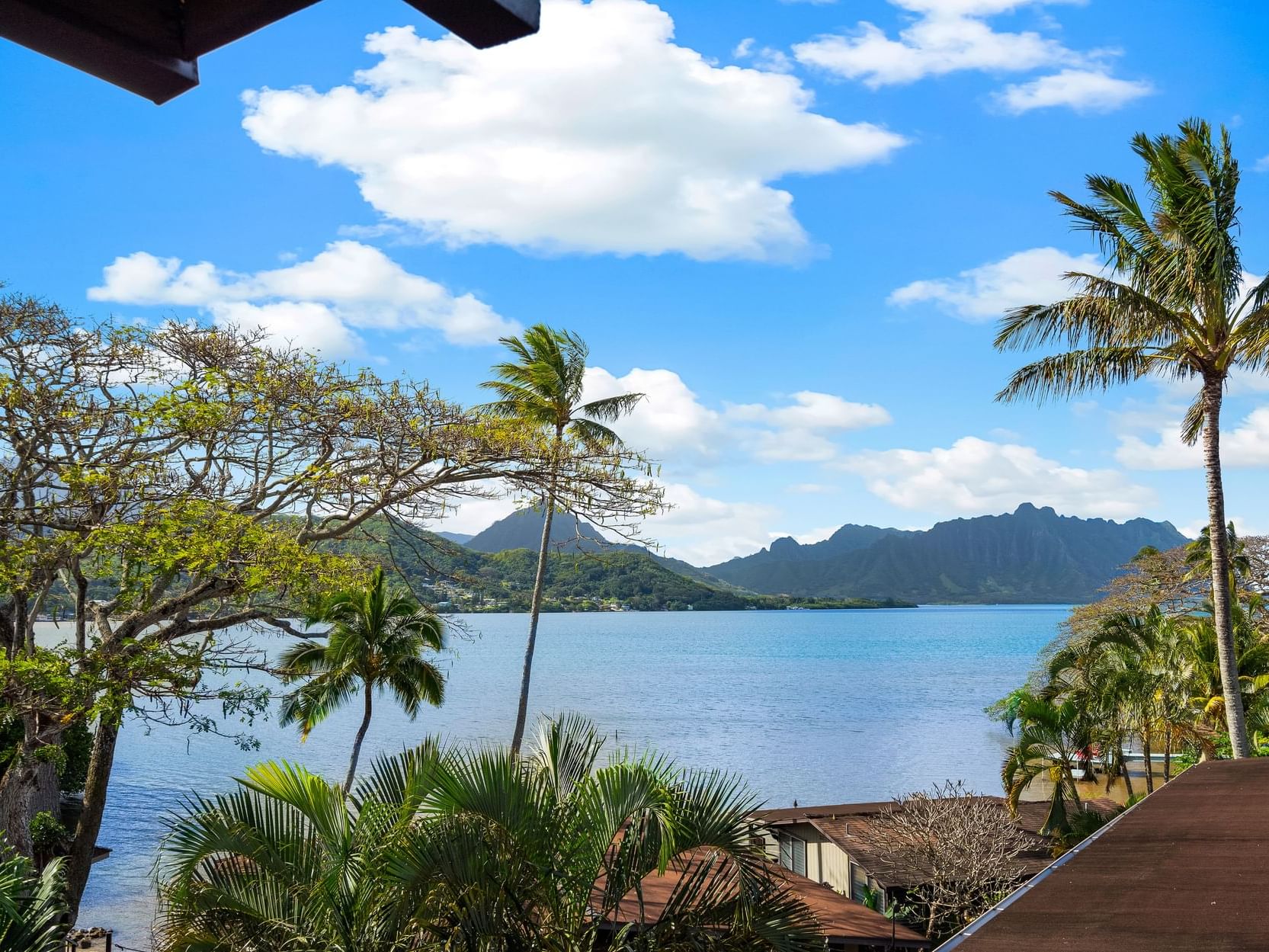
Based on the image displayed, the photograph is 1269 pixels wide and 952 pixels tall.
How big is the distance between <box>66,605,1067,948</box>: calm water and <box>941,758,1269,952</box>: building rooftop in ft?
16.0

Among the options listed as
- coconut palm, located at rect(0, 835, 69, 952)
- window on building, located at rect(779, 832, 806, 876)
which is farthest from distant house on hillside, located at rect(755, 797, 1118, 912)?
coconut palm, located at rect(0, 835, 69, 952)

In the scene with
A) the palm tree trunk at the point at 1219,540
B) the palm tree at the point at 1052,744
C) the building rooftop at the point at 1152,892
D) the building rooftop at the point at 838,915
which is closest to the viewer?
the building rooftop at the point at 1152,892

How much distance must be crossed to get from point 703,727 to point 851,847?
42.8m

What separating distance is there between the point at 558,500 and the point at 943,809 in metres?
8.95

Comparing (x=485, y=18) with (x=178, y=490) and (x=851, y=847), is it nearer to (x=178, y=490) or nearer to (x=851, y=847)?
(x=178, y=490)

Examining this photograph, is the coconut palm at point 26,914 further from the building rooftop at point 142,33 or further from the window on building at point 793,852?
the window on building at point 793,852

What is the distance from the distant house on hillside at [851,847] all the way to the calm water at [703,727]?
7229 millimetres

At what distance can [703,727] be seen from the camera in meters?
60.2

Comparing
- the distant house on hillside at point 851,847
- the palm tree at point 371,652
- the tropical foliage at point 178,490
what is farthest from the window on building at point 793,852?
the tropical foliage at point 178,490

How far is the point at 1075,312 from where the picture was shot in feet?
47.5

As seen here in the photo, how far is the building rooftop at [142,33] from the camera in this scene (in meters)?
1.29

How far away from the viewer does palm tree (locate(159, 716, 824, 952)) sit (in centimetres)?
583

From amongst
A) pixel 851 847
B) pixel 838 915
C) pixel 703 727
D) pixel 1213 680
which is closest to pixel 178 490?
pixel 838 915

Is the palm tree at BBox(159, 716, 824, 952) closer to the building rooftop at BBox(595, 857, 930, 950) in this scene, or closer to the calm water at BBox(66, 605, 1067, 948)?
the calm water at BBox(66, 605, 1067, 948)
